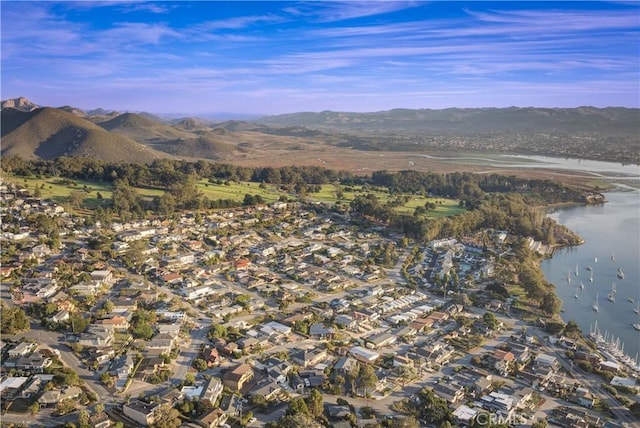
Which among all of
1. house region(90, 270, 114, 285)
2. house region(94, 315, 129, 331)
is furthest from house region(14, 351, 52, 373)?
house region(90, 270, 114, 285)

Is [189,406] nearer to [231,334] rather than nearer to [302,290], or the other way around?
[231,334]

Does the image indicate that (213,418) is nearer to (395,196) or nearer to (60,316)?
(60,316)

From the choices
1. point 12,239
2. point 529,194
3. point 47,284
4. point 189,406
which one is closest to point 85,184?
point 12,239

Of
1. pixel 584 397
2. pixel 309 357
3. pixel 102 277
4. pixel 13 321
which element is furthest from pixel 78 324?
pixel 584 397

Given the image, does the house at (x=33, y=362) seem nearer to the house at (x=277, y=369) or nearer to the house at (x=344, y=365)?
the house at (x=277, y=369)

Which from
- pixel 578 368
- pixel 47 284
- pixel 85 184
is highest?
pixel 85 184

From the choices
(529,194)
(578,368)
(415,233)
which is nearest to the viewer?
(578,368)
